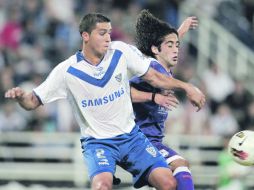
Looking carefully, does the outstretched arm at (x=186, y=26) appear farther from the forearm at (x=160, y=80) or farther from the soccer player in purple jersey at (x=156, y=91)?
the forearm at (x=160, y=80)

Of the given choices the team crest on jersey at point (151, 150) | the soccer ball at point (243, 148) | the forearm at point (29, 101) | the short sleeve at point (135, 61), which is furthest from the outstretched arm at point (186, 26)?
the forearm at point (29, 101)

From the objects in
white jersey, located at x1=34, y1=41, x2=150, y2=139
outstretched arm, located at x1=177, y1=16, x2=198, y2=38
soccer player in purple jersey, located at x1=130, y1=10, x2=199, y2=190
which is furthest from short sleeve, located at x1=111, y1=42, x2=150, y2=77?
outstretched arm, located at x1=177, y1=16, x2=198, y2=38

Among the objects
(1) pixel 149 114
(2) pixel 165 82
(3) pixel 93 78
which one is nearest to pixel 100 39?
(3) pixel 93 78

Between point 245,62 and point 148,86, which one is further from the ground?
point 148,86

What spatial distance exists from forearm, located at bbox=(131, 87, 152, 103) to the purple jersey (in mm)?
198

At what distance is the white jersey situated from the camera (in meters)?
10.9

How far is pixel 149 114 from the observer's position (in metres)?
11.4

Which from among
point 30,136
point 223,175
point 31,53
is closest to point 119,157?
point 223,175

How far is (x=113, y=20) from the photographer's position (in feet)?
65.5

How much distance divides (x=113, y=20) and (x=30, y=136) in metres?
3.11

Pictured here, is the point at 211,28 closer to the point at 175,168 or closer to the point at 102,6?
the point at 102,6

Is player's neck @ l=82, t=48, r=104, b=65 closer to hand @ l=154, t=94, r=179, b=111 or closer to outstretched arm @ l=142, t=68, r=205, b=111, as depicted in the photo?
outstretched arm @ l=142, t=68, r=205, b=111

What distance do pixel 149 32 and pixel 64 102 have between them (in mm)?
6422

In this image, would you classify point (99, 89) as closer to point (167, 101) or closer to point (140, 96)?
point (140, 96)
